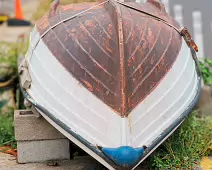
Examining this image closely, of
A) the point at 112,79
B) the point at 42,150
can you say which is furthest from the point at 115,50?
the point at 42,150

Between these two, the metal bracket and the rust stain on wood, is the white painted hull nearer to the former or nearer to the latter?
the rust stain on wood

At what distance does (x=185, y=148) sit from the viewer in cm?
608

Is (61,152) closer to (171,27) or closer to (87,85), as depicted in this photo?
(87,85)

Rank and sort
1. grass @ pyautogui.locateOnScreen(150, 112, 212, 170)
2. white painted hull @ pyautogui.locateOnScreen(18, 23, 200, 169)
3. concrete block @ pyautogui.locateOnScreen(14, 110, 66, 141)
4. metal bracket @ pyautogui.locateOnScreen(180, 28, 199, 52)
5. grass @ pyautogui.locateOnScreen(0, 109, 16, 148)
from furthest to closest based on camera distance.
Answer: grass @ pyautogui.locateOnScreen(0, 109, 16, 148)
metal bracket @ pyautogui.locateOnScreen(180, 28, 199, 52)
concrete block @ pyautogui.locateOnScreen(14, 110, 66, 141)
grass @ pyautogui.locateOnScreen(150, 112, 212, 170)
white painted hull @ pyautogui.locateOnScreen(18, 23, 200, 169)

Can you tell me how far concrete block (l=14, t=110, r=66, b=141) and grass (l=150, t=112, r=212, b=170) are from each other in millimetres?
1137

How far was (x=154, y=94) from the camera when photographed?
→ 5.49 metres

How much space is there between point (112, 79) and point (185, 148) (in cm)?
131

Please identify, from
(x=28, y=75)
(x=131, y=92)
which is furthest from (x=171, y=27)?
(x=28, y=75)

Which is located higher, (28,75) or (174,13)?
(174,13)

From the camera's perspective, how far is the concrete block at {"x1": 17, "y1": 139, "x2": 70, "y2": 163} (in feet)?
19.6

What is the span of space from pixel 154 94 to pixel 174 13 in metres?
4.68

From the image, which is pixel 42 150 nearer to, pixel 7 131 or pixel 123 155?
pixel 7 131

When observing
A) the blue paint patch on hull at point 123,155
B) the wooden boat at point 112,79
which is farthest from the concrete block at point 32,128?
the blue paint patch on hull at point 123,155

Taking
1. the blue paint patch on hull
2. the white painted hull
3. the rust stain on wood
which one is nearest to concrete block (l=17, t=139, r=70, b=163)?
the white painted hull
